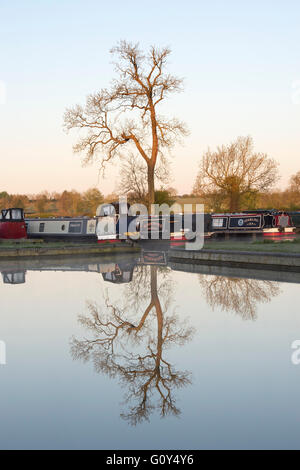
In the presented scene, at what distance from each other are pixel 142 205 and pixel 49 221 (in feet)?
47.0

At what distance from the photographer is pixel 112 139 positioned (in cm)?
2578

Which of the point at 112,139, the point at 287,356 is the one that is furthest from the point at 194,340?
the point at 112,139

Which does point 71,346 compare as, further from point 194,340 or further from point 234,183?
point 234,183

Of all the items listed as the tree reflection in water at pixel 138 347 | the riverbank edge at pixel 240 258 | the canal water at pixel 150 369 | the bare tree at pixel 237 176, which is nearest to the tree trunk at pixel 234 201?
the bare tree at pixel 237 176

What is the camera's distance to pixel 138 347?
5.52 metres

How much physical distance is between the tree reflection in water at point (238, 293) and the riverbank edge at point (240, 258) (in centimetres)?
202

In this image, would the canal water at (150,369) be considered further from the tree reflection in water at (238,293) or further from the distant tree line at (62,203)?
the distant tree line at (62,203)

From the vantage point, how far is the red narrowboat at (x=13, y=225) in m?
23.4

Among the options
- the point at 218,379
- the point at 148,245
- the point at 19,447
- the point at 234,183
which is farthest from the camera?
the point at 234,183

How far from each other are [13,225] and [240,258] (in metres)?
13.1

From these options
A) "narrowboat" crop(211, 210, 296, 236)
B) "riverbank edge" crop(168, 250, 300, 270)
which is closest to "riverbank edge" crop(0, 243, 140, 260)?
"riverbank edge" crop(168, 250, 300, 270)

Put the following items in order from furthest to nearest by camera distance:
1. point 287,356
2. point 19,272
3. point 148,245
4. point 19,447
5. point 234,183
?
point 234,183 < point 148,245 < point 19,272 < point 287,356 < point 19,447

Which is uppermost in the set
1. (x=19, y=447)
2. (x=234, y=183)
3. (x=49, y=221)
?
(x=234, y=183)

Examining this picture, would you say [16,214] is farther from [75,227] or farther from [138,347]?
[138,347]
